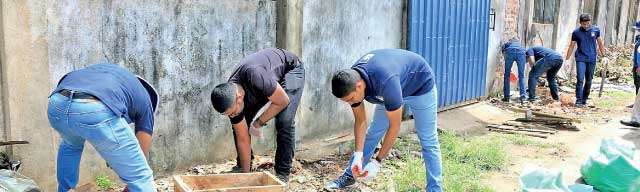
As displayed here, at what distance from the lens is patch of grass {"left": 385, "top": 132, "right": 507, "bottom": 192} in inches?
184

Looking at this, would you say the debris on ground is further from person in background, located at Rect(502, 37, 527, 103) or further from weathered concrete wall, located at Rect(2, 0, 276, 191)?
weathered concrete wall, located at Rect(2, 0, 276, 191)

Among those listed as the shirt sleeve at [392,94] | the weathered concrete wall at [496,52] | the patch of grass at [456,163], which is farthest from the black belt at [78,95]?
the weathered concrete wall at [496,52]

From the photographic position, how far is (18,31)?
358cm

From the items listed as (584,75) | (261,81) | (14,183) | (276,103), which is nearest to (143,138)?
(14,183)

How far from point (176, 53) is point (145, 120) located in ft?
4.97

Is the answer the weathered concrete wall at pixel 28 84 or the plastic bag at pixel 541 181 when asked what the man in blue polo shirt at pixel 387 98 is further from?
the weathered concrete wall at pixel 28 84

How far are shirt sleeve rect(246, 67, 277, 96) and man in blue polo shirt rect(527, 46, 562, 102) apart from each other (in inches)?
266

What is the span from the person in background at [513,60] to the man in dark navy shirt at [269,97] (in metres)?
5.77

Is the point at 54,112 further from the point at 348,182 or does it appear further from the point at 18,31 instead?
the point at 348,182

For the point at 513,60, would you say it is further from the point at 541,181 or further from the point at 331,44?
the point at 541,181

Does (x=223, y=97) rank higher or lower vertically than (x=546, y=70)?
higher

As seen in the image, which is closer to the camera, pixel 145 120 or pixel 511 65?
pixel 145 120

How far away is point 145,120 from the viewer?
3170 mm

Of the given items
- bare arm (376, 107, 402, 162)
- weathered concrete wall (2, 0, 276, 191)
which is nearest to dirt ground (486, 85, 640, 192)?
bare arm (376, 107, 402, 162)
